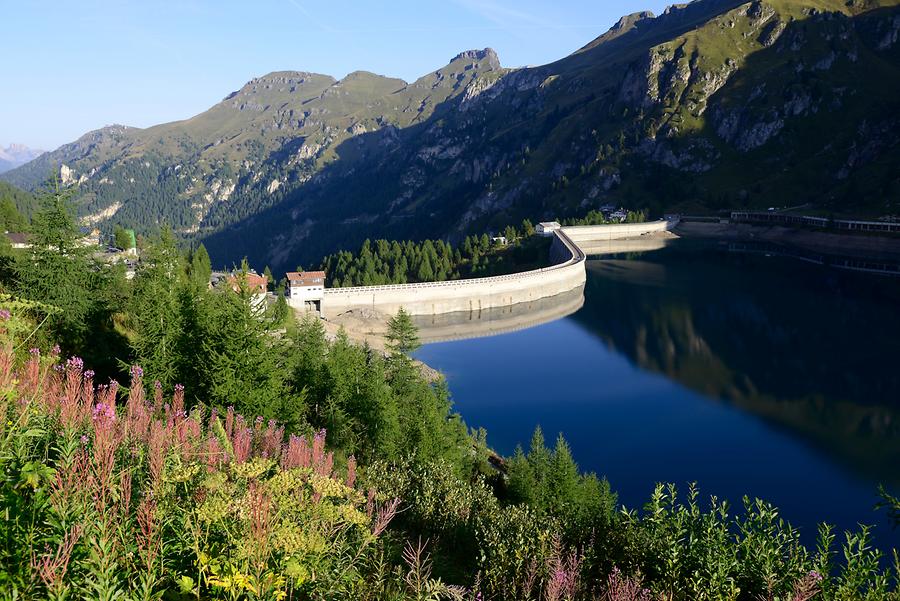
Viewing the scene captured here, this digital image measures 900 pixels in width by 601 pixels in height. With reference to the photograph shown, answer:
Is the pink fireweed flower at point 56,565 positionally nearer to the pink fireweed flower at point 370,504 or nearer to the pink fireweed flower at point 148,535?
the pink fireweed flower at point 148,535

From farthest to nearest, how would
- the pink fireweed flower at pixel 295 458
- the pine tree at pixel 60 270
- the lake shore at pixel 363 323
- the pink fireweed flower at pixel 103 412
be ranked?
the lake shore at pixel 363 323 → the pine tree at pixel 60 270 → the pink fireweed flower at pixel 295 458 → the pink fireweed flower at pixel 103 412

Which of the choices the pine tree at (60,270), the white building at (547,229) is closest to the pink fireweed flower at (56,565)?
the pine tree at (60,270)

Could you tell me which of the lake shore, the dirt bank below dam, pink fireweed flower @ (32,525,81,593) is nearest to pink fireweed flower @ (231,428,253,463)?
pink fireweed flower @ (32,525,81,593)

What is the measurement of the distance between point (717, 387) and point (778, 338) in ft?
81.3

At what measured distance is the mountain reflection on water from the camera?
6059 centimetres

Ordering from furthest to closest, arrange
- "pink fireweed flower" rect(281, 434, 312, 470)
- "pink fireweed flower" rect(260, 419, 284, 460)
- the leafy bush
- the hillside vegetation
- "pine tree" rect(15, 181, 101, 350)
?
1. "pine tree" rect(15, 181, 101, 350)
2. "pink fireweed flower" rect(260, 419, 284, 460)
3. "pink fireweed flower" rect(281, 434, 312, 470)
4. the hillside vegetation
5. the leafy bush

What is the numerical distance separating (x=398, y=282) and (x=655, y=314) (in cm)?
4816

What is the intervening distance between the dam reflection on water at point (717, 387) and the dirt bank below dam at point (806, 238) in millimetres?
21983

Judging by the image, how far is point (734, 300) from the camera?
11250 cm

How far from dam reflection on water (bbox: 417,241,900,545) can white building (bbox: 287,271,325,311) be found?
66.7ft

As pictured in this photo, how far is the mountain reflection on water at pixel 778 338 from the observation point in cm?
6059

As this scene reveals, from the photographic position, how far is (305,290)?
9544 centimetres

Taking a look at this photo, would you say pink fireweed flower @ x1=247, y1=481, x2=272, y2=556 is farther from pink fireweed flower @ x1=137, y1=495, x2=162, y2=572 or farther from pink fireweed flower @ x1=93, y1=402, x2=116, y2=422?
pink fireweed flower @ x1=93, y1=402, x2=116, y2=422

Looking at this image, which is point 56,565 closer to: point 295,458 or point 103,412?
point 295,458
